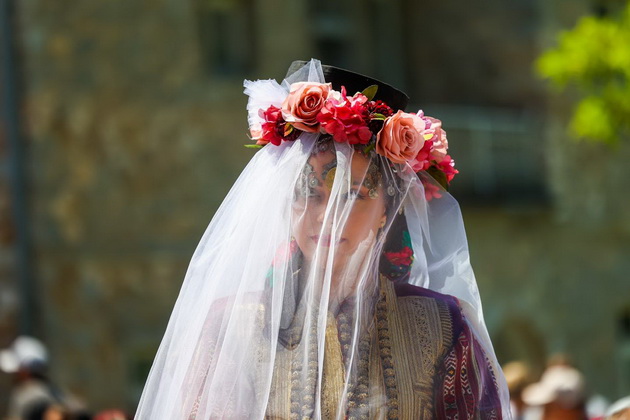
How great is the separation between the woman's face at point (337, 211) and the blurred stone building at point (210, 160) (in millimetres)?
7419

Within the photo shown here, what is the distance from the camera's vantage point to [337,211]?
340 centimetres

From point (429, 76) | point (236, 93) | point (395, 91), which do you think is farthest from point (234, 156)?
point (395, 91)

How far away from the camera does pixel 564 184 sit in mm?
14672

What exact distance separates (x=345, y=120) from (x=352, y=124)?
0.02m

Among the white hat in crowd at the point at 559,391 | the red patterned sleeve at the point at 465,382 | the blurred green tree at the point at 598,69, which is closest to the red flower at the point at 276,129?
the red patterned sleeve at the point at 465,382

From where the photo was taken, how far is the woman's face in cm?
339

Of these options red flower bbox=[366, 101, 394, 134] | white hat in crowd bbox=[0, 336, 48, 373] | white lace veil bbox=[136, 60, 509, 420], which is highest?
red flower bbox=[366, 101, 394, 134]

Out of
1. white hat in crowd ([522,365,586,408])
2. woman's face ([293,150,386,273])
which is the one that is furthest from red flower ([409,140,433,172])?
white hat in crowd ([522,365,586,408])

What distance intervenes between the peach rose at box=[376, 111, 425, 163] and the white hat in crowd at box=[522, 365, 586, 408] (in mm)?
3199

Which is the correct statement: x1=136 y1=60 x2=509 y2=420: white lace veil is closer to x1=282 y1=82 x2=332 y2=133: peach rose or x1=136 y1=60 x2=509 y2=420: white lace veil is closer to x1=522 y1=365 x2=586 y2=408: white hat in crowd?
x1=282 y1=82 x2=332 y2=133: peach rose

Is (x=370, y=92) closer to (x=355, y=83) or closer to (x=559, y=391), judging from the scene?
(x=355, y=83)

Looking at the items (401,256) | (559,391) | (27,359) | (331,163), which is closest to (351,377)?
(401,256)

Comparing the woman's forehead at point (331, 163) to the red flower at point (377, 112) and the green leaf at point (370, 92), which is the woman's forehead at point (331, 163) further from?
the green leaf at point (370, 92)

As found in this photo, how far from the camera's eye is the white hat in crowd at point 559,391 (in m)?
6.41
